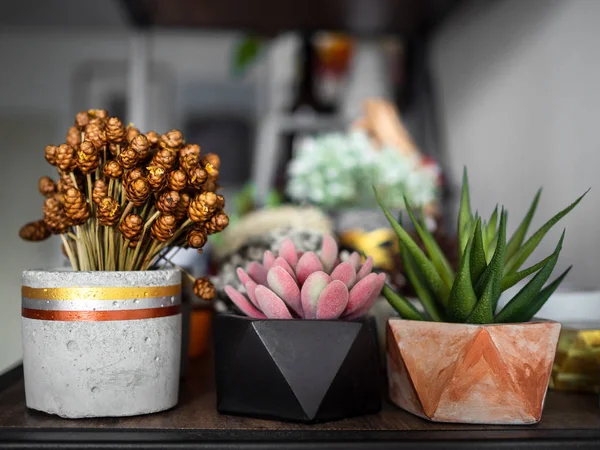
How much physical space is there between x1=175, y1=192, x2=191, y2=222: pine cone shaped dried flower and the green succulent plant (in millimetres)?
155

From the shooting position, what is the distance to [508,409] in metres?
0.49

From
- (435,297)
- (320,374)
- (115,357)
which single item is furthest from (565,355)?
(115,357)

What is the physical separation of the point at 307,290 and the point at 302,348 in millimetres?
45

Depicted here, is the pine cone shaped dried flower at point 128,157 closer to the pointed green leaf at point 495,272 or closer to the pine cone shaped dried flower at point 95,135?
the pine cone shaped dried flower at point 95,135

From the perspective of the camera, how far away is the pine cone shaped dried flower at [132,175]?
49 cm

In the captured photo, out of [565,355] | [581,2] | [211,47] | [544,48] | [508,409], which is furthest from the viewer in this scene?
[211,47]

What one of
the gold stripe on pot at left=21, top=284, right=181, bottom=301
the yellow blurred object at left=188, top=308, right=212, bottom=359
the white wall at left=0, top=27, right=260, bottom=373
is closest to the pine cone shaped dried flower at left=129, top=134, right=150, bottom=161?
the gold stripe on pot at left=21, top=284, right=181, bottom=301

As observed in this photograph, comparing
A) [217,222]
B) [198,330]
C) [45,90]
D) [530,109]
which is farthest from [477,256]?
[45,90]

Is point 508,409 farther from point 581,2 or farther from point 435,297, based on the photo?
point 581,2

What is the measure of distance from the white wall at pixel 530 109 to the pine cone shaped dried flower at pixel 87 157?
2.38 feet

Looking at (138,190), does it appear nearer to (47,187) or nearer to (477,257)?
(47,187)

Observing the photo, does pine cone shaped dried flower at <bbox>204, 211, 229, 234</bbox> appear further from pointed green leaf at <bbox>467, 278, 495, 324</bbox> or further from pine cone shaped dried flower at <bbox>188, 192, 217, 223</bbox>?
pointed green leaf at <bbox>467, 278, 495, 324</bbox>

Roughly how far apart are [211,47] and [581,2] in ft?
9.73

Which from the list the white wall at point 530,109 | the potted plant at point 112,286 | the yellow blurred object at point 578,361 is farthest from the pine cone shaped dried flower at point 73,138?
the white wall at point 530,109
